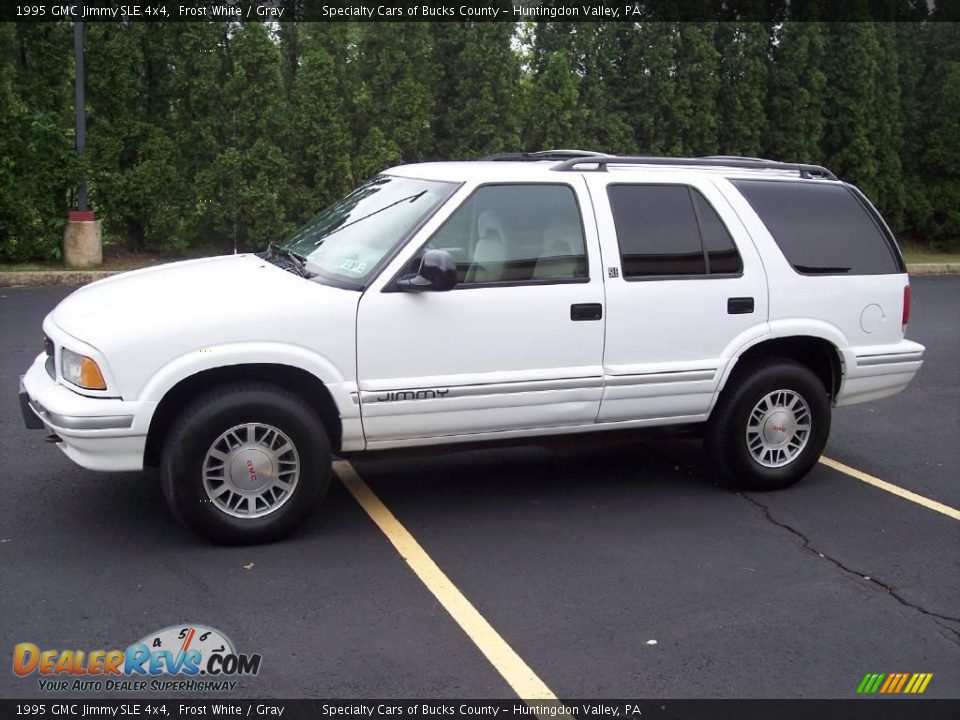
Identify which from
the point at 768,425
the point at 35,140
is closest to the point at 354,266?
the point at 768,425

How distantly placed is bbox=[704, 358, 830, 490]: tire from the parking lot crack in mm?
223

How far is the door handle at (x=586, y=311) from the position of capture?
571cm

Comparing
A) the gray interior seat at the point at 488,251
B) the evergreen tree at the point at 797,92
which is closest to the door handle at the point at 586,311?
the gray interior seat at the point at 488,251

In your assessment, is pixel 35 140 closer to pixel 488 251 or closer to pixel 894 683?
pixel 488 251

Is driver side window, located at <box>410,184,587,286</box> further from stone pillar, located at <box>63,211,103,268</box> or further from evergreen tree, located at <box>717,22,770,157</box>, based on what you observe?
evergreen tree, located at <box>717,22,770,157</box>

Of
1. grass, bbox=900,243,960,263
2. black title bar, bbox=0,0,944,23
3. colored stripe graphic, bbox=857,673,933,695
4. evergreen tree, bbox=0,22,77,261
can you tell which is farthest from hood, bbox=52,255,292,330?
grass, bbox=900,243,960,263

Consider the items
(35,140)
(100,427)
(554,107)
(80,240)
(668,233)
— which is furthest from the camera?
(554,107)

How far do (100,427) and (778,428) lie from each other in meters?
3.89

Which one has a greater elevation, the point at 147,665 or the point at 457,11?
the point at 457,11

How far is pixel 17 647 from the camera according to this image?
4.21m

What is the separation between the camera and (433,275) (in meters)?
5.26

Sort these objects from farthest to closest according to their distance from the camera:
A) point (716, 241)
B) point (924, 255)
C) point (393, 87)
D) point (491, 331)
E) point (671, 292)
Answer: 1. point (924, 255)
2. point (393, 87)
3. point (716, 241)
4. point (671, 292)
5. point (491, 331)

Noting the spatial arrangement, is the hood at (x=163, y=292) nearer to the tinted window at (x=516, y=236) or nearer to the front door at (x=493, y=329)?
the front door at (x=493, y=329)

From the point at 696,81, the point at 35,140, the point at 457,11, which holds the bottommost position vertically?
the point at 35,140
